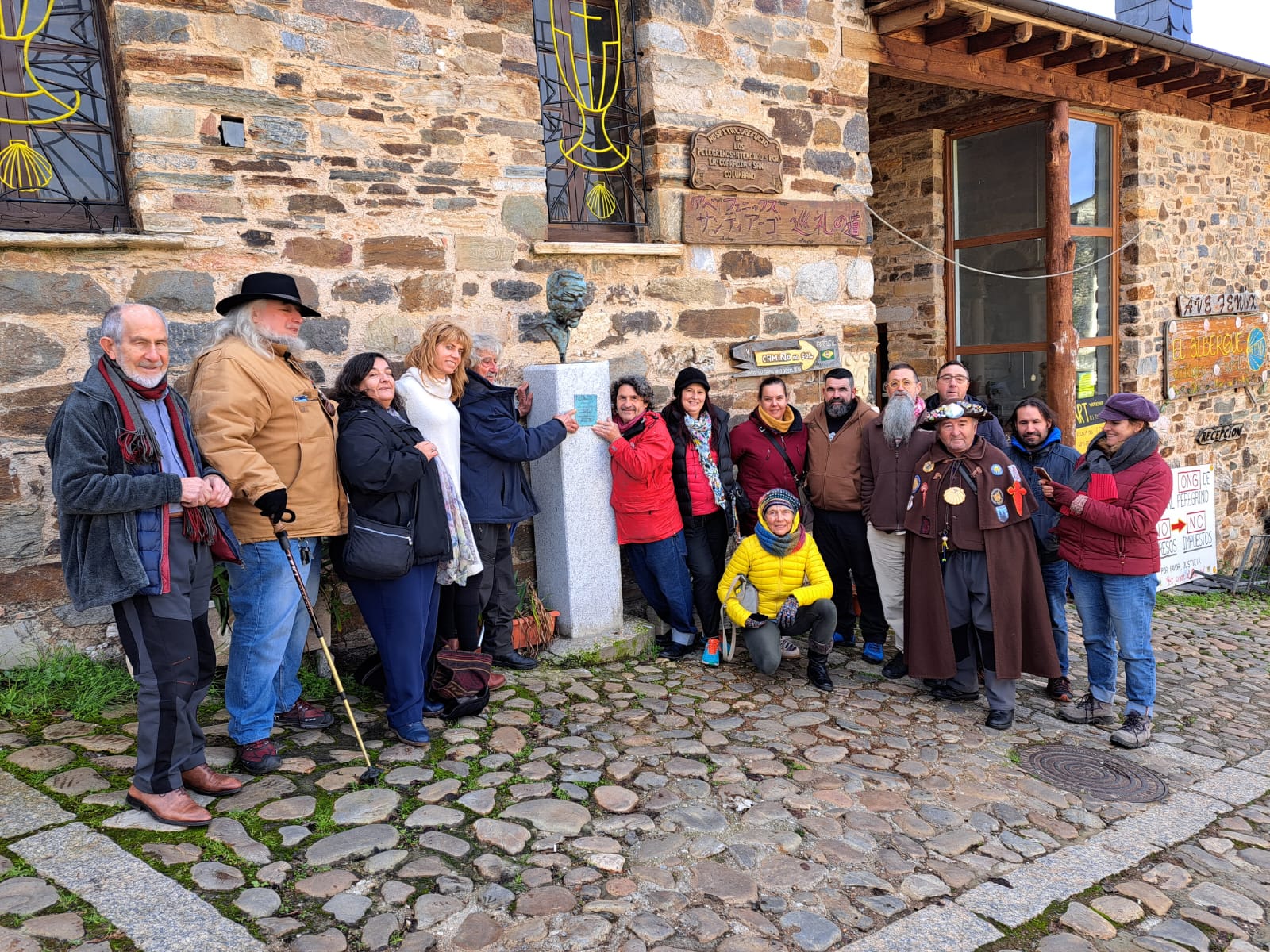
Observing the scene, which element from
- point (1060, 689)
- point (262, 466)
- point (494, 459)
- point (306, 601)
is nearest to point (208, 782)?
point (306, 601)

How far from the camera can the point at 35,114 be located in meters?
4.13

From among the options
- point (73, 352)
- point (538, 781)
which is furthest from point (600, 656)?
point (73, 352)

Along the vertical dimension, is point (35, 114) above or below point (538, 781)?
above

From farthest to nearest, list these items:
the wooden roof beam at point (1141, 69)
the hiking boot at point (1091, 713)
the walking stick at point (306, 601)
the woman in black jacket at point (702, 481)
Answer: the wooden roof beam at point (1141, 69), the woman in black jacket at point (702, 481), the hiking boot at point (1091, 713), the walking stick at point (306, 601)

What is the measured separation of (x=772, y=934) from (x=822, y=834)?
0.65 meters

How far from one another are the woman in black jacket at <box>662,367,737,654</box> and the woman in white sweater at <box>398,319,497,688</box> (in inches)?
54.9

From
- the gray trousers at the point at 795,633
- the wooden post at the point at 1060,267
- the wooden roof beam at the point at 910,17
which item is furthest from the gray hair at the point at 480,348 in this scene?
the wooden post at the point at 1060,267

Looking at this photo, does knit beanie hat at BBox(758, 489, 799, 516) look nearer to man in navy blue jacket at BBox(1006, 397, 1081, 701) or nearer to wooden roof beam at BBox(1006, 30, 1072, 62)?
man in navy blue jacket at BBox(1006, 397, 1081, 701)

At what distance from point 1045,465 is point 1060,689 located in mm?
1201

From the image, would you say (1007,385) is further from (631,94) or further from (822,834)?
(822,834)

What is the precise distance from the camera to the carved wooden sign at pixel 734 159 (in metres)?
5.83

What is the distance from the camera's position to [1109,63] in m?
8.23

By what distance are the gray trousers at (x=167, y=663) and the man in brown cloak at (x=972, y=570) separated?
332 centimetres

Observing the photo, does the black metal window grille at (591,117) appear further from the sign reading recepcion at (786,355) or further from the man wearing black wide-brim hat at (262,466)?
the man wearing black wide-brim hat at (262,466)
